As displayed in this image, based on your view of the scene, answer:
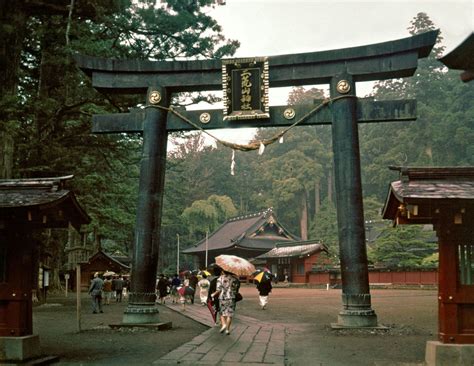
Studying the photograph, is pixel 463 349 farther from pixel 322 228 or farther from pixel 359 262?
pixel 322 228

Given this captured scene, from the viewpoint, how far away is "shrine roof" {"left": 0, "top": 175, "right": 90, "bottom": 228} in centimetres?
864

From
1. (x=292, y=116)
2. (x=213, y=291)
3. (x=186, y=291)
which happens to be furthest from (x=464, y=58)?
(x=186, y=291)

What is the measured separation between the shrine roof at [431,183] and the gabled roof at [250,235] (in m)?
45.7

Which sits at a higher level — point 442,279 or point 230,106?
point 230,106

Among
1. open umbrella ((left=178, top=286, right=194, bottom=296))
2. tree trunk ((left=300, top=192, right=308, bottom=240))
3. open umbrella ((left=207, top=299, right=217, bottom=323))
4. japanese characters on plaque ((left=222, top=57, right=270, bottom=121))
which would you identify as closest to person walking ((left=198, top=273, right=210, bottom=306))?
open umbrella ((left=178, top=286, right=194, bottom=296))

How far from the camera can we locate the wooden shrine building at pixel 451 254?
26.2ft

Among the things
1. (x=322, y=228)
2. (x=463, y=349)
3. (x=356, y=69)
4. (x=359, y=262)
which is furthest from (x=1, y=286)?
(x=322, y=228)

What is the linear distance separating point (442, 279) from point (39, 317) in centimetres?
1477

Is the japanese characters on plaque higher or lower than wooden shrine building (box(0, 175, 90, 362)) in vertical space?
higher

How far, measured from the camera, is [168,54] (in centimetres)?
1984

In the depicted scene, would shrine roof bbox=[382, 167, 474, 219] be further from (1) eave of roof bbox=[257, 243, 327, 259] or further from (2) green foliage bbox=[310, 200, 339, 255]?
(2) green foliage bbox=[310, 200, 339, 255]

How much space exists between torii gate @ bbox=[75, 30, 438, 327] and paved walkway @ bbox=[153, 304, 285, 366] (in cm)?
225

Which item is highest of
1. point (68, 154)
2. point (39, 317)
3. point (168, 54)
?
point (168, 54)

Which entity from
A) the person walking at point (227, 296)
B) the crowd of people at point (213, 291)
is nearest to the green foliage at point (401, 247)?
the crowd of people at point (213, 291)
